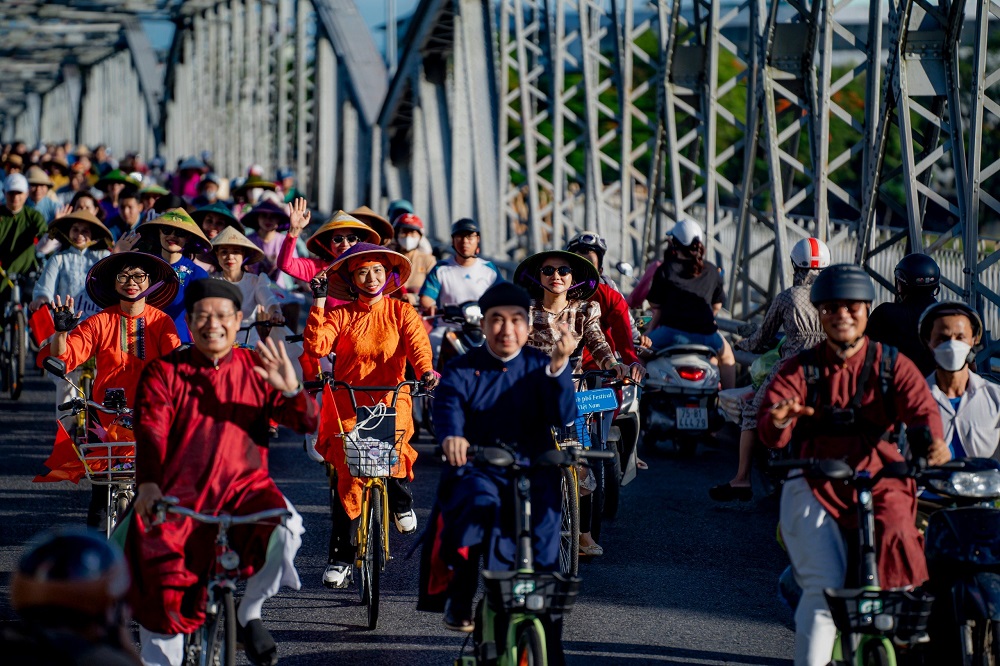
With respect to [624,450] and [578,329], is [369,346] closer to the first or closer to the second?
[578,329]

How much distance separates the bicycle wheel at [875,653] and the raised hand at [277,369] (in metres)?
2.11

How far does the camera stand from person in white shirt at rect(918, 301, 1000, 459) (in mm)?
5941

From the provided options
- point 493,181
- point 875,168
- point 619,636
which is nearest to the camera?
point 619,636

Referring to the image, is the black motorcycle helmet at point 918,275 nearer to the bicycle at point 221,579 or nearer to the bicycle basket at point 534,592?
the bicycle basket at point 534,592

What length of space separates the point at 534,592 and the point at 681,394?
6500 millimetres

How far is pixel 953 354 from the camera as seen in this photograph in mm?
5926

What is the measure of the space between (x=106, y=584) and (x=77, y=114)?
7493 cm

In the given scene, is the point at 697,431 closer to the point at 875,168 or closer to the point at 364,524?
the point at 875,168

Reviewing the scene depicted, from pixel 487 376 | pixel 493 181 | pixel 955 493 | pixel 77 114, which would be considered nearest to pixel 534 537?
pixel 487 376

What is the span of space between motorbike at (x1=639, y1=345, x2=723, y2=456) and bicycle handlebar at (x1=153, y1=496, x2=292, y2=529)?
646cm

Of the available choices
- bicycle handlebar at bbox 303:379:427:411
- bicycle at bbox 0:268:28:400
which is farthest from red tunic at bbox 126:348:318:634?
bicycle at bbox 0:268:28:400

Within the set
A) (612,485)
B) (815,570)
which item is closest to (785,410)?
(815,570)

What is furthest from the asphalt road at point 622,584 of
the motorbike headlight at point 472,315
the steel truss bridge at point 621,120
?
the steel truss bridge at point 621,120

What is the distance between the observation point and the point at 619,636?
6.75 m
